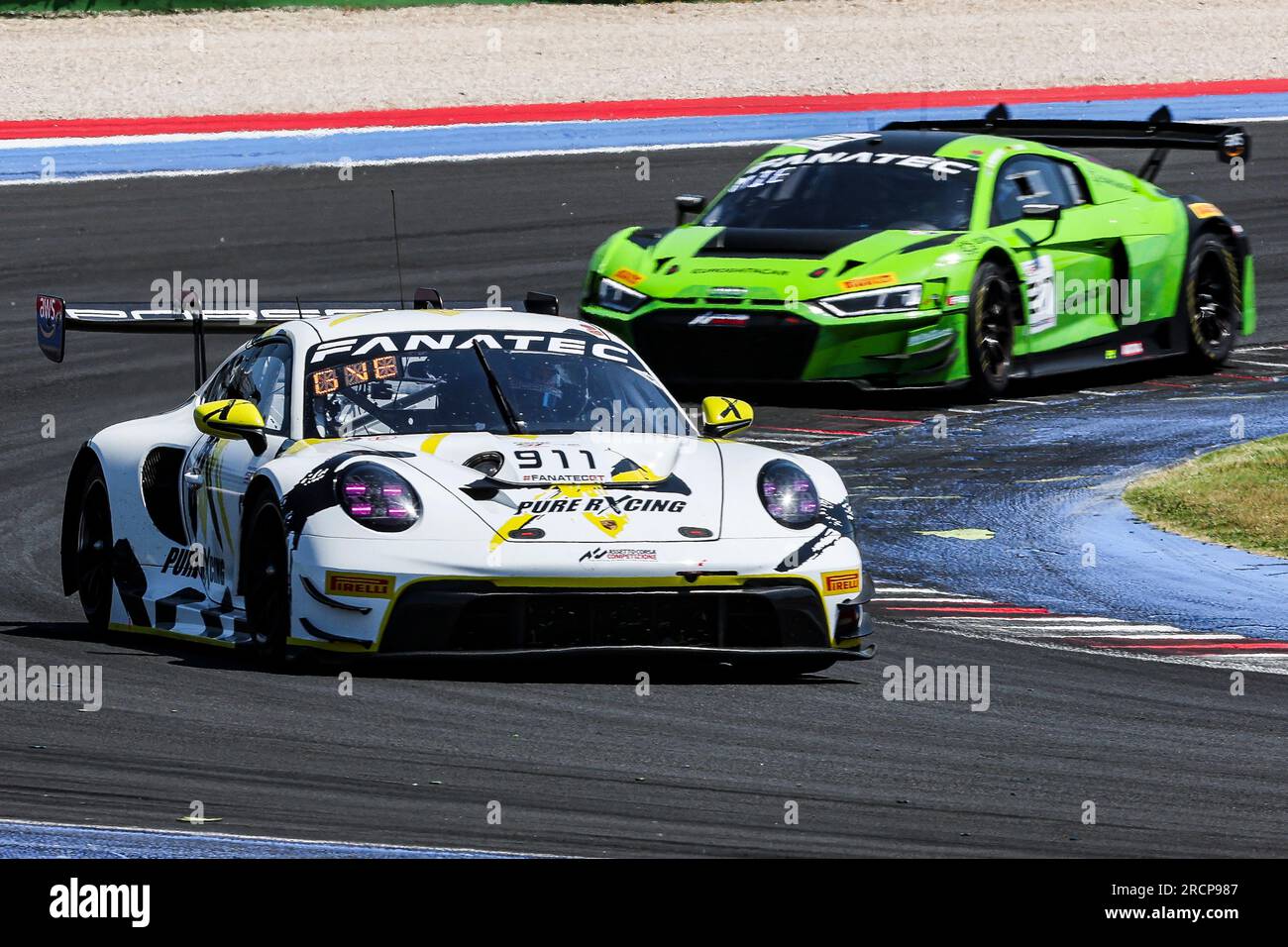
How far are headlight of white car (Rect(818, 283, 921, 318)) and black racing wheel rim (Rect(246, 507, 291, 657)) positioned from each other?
6.17m

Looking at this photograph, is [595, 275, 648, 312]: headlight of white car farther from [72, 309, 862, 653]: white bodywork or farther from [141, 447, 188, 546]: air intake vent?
[141, 447, 188, 546]: air intake vent

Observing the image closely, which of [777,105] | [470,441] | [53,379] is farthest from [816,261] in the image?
[777,105]

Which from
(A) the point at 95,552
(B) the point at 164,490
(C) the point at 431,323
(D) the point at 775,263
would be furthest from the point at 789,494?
(D) the point at 775,263

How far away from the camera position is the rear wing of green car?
15.3 m

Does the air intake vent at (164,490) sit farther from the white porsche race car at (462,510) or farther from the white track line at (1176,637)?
the white track line at (1176,637)

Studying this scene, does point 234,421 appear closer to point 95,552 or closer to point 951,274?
point 95,552

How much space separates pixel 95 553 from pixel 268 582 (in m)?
1.64

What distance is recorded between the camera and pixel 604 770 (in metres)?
6.61

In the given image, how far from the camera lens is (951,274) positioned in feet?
46.0

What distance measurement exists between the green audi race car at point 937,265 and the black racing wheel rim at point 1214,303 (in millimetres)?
12

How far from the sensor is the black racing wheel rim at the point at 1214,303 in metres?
16.0

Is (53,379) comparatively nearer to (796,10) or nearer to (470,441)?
(470,441)

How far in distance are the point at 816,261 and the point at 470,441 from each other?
608 cm

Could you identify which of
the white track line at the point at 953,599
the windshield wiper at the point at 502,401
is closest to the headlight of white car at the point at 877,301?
the white track line at the point at 953,599
